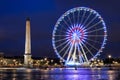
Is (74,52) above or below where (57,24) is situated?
below

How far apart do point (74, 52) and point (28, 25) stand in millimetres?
40319

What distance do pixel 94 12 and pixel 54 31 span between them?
1170 cm

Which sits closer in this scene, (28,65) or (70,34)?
(70,34)

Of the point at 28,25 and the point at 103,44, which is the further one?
the point at 28,25

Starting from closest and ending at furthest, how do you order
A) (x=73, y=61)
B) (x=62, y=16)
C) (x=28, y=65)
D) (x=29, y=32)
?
(x=62, y=16) → (x=73, y=61) → (x=29, y=32) → (x=28, y=65)

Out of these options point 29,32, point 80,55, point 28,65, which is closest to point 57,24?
point 80,55

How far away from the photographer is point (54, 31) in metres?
116

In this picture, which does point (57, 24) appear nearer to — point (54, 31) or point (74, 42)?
point (54, 31)

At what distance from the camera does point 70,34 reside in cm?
10806

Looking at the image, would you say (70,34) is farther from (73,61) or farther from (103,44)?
(73,61)

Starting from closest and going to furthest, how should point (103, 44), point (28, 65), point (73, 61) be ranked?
point (103, 44), point (73, 61), point (28, 65)

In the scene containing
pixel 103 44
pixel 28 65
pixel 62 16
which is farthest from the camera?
pixel 28 65

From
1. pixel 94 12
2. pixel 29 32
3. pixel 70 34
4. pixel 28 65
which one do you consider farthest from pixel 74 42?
pixel 28 65

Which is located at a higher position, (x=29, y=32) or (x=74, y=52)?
(x=29, y=32)
